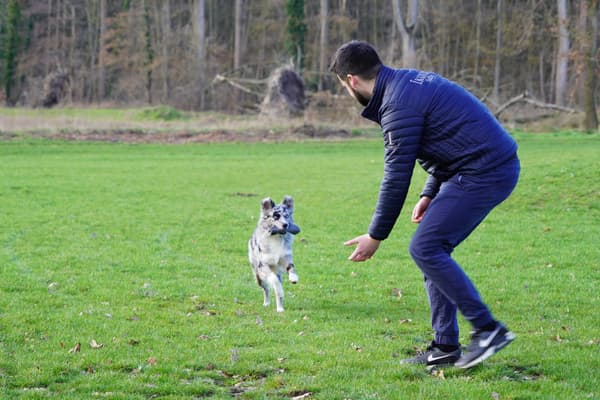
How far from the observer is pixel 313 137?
43969mm

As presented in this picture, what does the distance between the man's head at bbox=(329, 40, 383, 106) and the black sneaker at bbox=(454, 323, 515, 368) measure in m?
2.27

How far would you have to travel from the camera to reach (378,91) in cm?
643

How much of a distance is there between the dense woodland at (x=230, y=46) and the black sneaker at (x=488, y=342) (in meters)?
53.1

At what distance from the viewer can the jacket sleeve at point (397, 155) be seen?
6.21 m

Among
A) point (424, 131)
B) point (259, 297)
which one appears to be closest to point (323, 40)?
point (259, 297)

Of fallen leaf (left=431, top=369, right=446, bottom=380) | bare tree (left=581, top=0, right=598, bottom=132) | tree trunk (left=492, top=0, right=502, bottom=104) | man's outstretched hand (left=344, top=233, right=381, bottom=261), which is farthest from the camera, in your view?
tree trunk (left=492, top=0, right=502, bottom=104)

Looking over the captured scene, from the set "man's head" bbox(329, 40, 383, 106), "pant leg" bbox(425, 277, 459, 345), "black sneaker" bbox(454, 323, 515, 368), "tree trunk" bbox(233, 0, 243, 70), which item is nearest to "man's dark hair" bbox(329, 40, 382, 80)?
"man's head" bbox(329, 40, 383, 106)

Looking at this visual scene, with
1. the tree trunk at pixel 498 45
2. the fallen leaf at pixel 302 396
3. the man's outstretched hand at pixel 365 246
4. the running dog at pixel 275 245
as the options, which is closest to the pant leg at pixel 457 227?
the man's outstretched hand at pixel 365 246

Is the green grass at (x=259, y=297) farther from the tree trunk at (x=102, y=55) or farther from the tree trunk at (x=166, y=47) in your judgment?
the tree trunk at (x=102, y=55)

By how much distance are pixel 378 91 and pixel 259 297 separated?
17.0ft

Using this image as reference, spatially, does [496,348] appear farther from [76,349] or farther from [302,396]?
[76,349]

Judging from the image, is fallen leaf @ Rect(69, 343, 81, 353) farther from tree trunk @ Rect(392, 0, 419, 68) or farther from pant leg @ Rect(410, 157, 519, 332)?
tree trunk @ Rect(392, 0, 419, 68)

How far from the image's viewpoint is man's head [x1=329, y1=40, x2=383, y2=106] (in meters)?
6.42

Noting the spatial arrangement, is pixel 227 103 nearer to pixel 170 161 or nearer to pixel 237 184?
pixel 170 161
